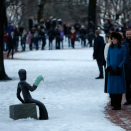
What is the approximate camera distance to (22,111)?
7781mm

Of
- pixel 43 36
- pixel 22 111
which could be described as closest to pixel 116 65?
pixel 22 111

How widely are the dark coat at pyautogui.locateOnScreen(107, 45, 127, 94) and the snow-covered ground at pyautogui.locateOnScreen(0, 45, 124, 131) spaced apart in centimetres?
65

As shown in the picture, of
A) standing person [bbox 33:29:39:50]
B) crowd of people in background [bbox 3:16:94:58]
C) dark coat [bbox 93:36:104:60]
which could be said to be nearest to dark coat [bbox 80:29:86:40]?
crowd of people in background [bbox 3:16:94:58]

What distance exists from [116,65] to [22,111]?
2467 mm

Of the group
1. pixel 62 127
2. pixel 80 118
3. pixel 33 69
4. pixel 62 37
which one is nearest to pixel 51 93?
pixel 80 118

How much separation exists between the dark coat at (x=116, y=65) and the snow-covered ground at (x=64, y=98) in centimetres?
65

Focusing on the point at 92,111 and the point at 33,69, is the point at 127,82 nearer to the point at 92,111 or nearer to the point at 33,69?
the point at 92,111

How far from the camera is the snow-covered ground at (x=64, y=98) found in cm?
721

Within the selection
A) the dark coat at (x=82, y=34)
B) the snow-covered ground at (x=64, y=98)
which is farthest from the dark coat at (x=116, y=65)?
the dark coat at (x=82, y=34)

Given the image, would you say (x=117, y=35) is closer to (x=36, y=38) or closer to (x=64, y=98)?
(x=64, y=98)

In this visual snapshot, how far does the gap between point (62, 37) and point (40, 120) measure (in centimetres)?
2046

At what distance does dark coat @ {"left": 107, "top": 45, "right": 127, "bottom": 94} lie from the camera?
350 inches

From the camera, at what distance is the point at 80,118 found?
322 inches

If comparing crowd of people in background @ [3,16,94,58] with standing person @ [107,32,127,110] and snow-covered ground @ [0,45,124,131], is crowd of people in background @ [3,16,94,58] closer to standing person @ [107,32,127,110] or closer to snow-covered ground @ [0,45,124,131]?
snow-covered ground @ [0,45,124,131]
